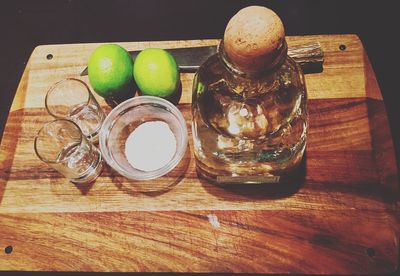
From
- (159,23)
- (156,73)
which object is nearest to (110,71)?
(156,73)

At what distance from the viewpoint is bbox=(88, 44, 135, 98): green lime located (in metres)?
0.86

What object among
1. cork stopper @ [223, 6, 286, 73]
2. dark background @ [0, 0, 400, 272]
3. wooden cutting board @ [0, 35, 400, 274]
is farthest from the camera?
dark background @ [0, 0, 400, 272]

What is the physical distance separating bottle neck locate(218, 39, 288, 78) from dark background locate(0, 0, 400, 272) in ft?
3.52

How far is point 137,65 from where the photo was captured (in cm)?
87

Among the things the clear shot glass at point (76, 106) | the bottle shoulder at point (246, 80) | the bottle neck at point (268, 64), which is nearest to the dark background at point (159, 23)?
the clear shot glass at point (76, 106)

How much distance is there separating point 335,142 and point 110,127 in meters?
0.52

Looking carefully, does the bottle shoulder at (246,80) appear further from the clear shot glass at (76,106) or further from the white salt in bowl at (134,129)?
the clear shot glass at (76,106)

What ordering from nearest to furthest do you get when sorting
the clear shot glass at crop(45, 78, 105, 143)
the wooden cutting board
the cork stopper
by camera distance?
the cork stopper → the wooden cutting board → the clear shot glass at crop(45, 78, 105, 143)

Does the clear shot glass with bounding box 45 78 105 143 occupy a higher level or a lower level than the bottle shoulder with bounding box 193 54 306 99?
lower

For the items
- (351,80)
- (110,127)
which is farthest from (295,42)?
(110,127)

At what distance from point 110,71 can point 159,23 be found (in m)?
0.96

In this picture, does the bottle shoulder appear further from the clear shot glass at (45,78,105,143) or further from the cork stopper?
the clear shot glass at (45,78,105,143)

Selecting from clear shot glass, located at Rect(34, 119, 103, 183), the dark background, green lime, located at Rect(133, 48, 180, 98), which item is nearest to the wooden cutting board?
clear shot glass, located at Rect(34, 119, 103, 183)

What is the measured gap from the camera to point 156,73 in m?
0.85
